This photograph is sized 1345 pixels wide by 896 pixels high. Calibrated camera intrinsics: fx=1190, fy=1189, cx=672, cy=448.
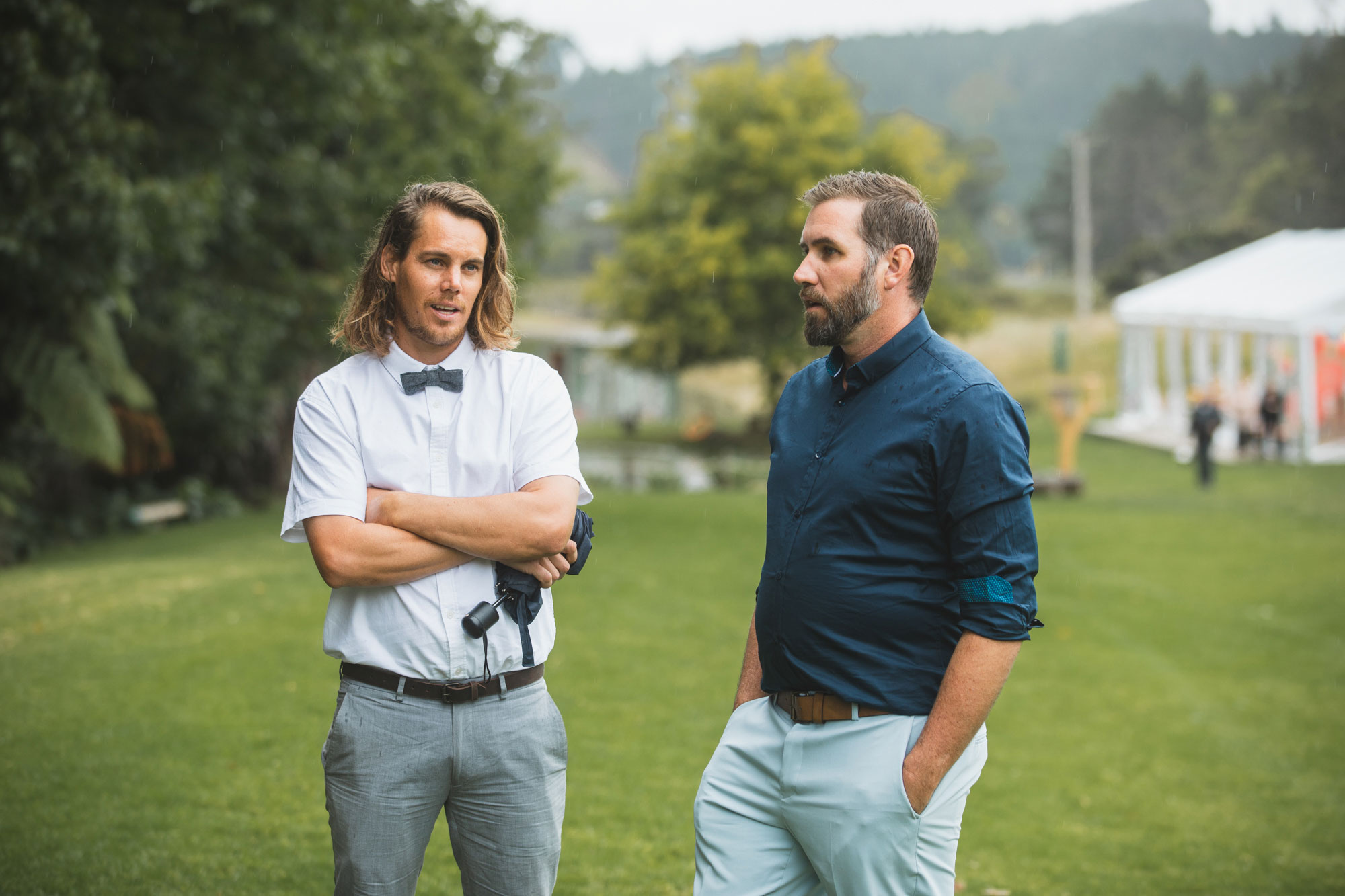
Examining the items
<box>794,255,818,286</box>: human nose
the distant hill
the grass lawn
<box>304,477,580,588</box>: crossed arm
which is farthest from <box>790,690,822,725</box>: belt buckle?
the distant hill

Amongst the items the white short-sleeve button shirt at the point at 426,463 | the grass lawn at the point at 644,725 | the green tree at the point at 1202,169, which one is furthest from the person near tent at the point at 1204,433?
the green tree at the point at 1202,169

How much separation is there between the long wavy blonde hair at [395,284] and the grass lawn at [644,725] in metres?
3.04

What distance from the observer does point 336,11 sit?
531 inches

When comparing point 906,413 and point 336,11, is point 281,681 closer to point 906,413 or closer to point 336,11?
point 906,413

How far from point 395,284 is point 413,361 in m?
0.20

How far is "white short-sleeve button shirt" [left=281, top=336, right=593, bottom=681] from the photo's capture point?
9.13ft

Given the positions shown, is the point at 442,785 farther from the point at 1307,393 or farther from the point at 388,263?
the point at 1307,393

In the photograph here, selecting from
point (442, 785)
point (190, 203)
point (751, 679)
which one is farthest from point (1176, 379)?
point (442, 785)

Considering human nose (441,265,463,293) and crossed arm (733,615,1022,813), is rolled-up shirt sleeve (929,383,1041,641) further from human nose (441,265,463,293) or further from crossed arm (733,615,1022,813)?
human nose (441,265,463,293)

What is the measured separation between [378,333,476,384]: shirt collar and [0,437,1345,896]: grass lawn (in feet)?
9.93

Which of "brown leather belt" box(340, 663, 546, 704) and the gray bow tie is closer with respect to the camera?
"brown leather belt" box(340, 663, 546, 704)

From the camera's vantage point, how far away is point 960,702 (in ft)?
8.27

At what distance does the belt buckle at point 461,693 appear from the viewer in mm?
2768

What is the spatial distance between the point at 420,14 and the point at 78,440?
1202 cm
